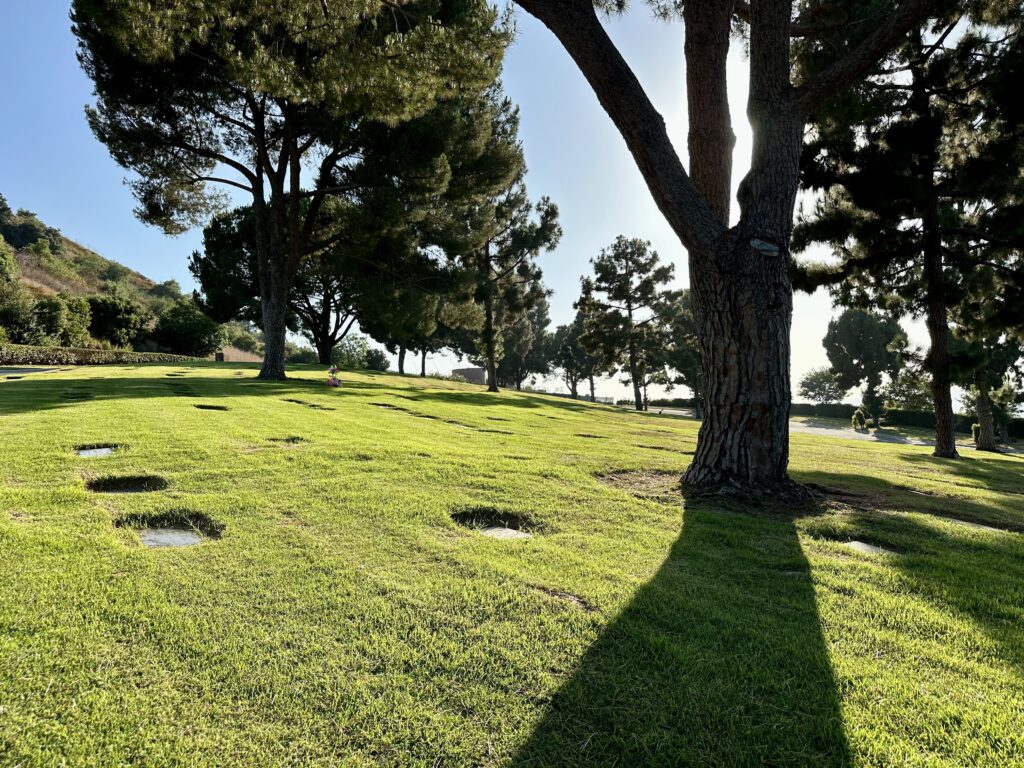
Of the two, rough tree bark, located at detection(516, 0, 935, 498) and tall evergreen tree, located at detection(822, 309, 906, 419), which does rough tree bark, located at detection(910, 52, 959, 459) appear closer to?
rough tree bark, located at detection(516, 0, 935, 498)

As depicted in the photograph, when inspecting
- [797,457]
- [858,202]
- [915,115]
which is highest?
[915,115]

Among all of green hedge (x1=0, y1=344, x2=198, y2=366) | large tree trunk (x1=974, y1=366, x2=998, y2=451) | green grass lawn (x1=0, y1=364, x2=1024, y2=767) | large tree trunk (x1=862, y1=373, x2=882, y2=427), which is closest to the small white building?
green hedge (x1=0, y1=344, x2=198, y2=366)

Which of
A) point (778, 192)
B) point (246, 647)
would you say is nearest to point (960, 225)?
point (778, 192)

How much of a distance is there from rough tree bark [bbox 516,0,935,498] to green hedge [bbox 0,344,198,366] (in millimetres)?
23351

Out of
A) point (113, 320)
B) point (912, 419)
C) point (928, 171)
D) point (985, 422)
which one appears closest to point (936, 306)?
point (928, 171)

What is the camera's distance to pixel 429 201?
45.9 feet

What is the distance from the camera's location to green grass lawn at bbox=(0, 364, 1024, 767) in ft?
4.55

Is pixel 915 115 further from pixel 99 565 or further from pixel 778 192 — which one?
pixel 99 565

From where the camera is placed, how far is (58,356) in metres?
19.8

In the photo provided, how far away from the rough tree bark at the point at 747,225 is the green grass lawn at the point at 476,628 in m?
0.71

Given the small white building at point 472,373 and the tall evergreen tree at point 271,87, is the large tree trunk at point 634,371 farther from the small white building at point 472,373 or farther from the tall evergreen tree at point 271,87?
the small white building at point 472,373

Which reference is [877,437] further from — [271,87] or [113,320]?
[113,320]

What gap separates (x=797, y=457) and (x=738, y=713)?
8.08 meters

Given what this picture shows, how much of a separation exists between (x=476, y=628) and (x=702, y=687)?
0.84m
